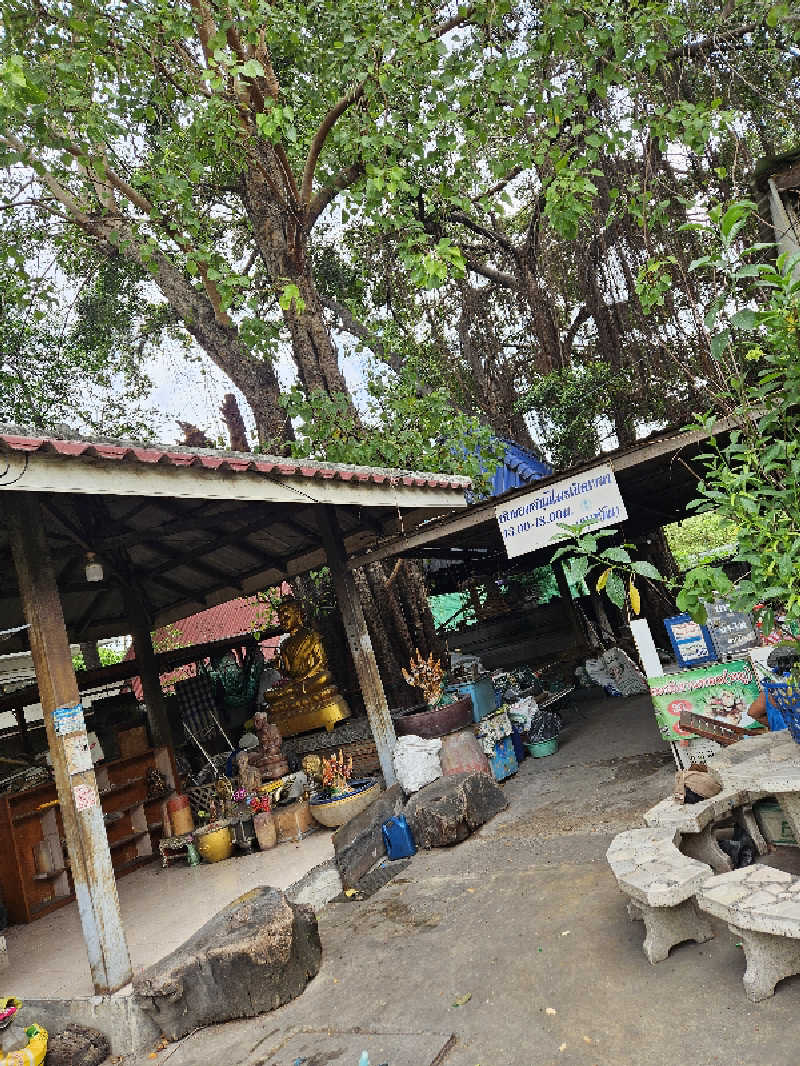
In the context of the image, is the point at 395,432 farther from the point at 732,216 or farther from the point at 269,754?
the point at 732,216

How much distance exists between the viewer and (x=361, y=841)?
6301 mm

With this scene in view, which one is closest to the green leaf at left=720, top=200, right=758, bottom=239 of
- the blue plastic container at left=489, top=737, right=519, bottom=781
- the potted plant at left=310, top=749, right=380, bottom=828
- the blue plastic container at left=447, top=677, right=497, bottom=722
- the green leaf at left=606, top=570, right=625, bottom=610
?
the green leaf at left=606, top=570, right=625, bottom=610

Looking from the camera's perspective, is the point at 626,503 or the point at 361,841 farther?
the point at 626,503

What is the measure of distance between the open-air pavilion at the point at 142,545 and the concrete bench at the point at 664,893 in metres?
3.01

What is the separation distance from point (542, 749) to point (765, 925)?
606 centimetres

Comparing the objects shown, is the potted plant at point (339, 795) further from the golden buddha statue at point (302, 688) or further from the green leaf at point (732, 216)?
the green leaf at point (732, 216)

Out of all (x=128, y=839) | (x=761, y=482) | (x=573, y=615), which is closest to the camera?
(x=761, y=482)

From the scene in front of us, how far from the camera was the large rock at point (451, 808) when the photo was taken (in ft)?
20.7

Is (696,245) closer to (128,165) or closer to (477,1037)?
(128,165)

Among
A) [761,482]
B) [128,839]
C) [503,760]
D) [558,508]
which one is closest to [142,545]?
[128,839]

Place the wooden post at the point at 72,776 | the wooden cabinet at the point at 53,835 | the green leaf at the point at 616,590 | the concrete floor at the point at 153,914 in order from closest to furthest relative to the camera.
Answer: the green leaf at the point at 616,590 < the wooden post at the point at 72,776 < the concrete floor at the point at 153,914 < the wooden cabinet at the point at 53,835

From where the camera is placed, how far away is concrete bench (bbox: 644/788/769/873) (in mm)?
4215

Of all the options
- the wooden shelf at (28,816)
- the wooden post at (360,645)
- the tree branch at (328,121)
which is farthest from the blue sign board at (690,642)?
the tree branch at (328,121)

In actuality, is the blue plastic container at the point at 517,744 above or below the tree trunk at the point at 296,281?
below
